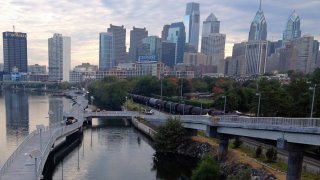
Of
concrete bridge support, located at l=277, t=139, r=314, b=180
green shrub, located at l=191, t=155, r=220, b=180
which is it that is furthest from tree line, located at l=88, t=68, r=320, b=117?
green shrub, located at l=191, t=155, r=220, b=180

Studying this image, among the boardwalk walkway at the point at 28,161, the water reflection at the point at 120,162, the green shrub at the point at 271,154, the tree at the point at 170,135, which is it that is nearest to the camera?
the boardwalk walkway at the point at 28,161

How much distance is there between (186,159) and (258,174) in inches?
674

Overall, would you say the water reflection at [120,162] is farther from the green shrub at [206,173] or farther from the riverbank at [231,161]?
the green shrub at [206,173]

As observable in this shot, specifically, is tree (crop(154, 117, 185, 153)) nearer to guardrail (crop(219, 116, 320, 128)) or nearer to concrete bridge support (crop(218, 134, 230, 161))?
concrete bridge support (crop(218, 134, 230, 161))

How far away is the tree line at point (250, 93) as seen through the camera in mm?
52344

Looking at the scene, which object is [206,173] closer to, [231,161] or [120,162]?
[231,161]

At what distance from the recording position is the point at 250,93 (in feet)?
283

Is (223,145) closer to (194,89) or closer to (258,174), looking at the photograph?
(258,174)

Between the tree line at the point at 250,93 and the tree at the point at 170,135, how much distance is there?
1526cm

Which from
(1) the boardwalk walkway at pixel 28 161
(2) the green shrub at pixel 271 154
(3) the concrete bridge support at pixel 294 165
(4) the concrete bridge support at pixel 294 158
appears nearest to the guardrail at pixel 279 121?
(4) the concrete bridge support at pixel 294 158

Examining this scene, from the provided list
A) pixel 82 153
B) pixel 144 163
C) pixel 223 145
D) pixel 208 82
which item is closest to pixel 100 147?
pixel 82 153

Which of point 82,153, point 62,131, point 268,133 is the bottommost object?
point 82,153

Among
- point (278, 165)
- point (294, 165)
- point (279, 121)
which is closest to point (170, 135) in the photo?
point (278, 165)

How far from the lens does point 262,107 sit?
5638cm
